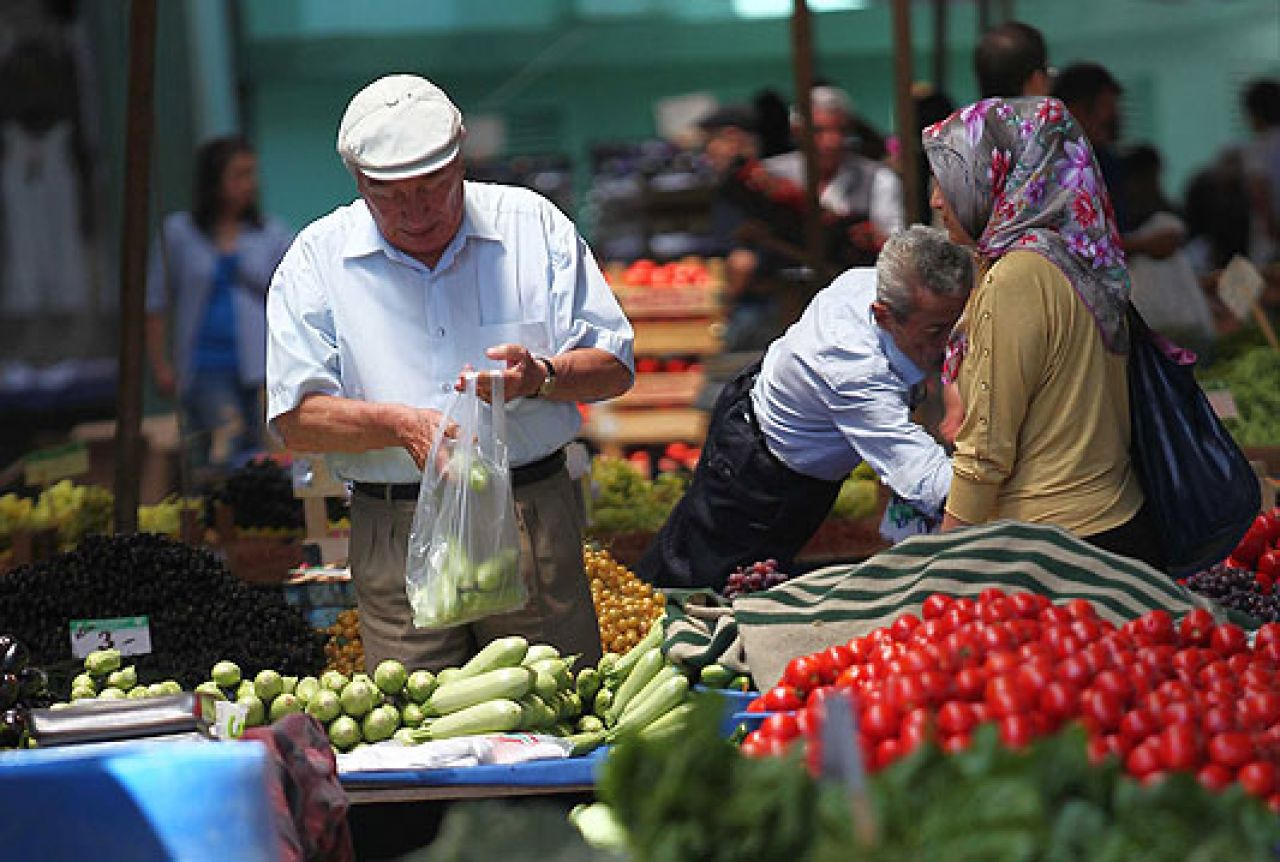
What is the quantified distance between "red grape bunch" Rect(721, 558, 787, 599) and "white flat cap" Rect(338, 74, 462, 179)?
53.3 inches

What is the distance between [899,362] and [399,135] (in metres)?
1.49

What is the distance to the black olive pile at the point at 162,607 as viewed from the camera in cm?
455

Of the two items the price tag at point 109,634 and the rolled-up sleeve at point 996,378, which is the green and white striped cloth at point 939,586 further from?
the price tag at point 109,634

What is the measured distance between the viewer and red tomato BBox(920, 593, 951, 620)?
335 cm

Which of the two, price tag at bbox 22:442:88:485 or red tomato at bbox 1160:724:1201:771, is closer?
red tomato at bbox 1160:724:1201:771

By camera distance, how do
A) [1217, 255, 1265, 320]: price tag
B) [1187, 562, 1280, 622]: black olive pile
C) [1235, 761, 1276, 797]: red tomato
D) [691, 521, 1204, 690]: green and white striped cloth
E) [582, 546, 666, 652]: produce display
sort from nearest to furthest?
[1235, 761, 1276, 797]: red tomato, [691, 521, 1204, 690]: green and white striped cloth, [1187, 562, 1280, 622]: black olive pile, [582, 546, 666, 652]: produce display, [1217, 255, 1265, 320]: price tag

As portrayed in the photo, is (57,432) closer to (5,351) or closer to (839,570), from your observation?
(5,351)

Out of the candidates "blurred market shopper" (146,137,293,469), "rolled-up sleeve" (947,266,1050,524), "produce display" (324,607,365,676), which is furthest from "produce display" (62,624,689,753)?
Answer: "blurred market shopper" (146,137,293,469)

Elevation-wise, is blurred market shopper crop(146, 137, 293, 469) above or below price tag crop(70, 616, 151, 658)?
above

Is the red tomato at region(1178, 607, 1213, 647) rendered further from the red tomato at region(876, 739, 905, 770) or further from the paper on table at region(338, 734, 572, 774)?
the paper on table at region(338, 734, 572, 774)

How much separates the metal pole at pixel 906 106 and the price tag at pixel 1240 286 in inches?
42.6

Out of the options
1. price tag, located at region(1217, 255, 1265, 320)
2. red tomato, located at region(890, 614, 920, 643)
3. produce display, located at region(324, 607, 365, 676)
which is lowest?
produce display, located at region(324, 607, 365, 676)

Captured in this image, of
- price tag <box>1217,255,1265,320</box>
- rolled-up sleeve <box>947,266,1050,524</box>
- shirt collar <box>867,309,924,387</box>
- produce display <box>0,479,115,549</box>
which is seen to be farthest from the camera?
price tag <box>1217,255,1265,320</box>

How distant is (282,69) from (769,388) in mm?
5489
